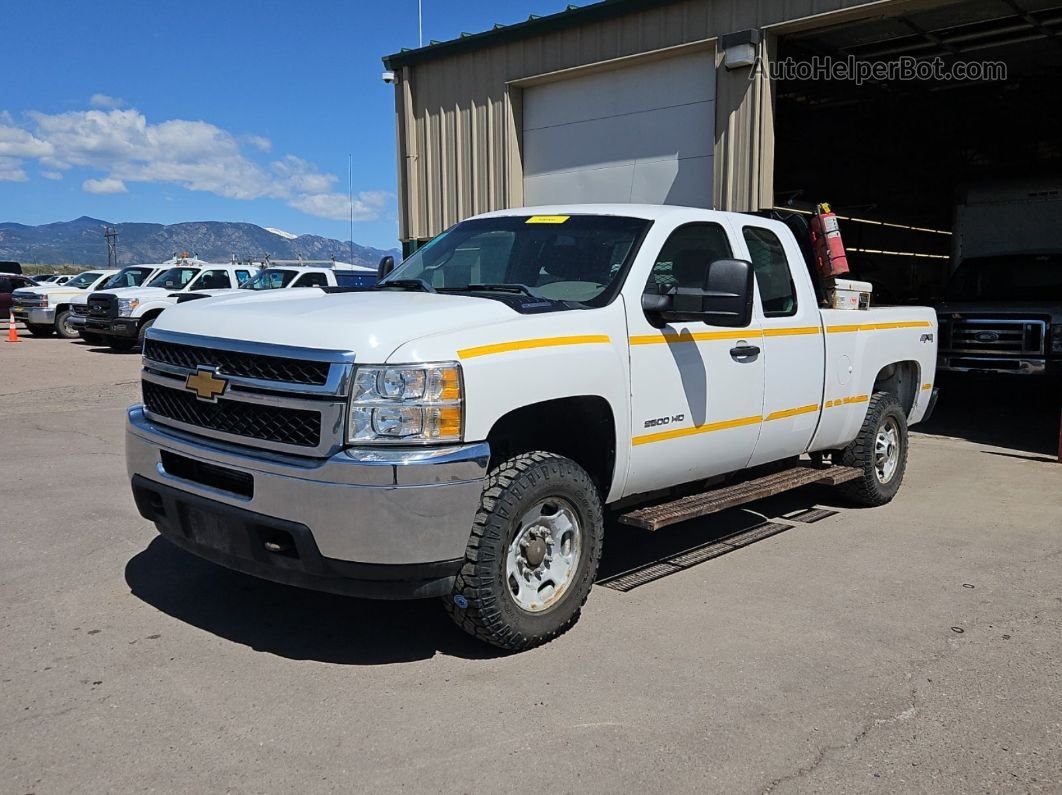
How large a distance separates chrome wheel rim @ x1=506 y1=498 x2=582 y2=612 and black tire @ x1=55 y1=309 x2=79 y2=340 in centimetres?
2172

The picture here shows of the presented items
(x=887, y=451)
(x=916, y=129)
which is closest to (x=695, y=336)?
(x=887, y=451)

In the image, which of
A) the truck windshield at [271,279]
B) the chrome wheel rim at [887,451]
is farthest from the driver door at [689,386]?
the truck windshield at [271,279]

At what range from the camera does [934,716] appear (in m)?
3.62

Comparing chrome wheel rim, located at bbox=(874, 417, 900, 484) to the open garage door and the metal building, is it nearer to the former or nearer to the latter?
the metal building

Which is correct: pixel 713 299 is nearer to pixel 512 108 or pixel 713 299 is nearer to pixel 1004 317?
pixel 1004 317

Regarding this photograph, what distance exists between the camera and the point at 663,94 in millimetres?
12336

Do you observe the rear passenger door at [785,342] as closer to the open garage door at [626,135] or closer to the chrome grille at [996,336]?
the chrome grille at [996,336]

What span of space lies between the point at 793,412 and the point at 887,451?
5.81 ft

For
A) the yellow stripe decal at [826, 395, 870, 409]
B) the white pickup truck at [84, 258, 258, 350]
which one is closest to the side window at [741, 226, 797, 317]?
the yellow stripe decal at [826, 395, 870, 409]

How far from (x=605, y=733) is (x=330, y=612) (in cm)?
176

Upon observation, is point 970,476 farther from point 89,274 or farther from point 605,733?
point 89,274

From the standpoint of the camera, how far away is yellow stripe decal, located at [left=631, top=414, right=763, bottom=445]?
4.64 m

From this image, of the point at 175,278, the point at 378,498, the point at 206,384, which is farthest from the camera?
the point at 175,278

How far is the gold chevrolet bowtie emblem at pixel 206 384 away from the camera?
13.1 ft
